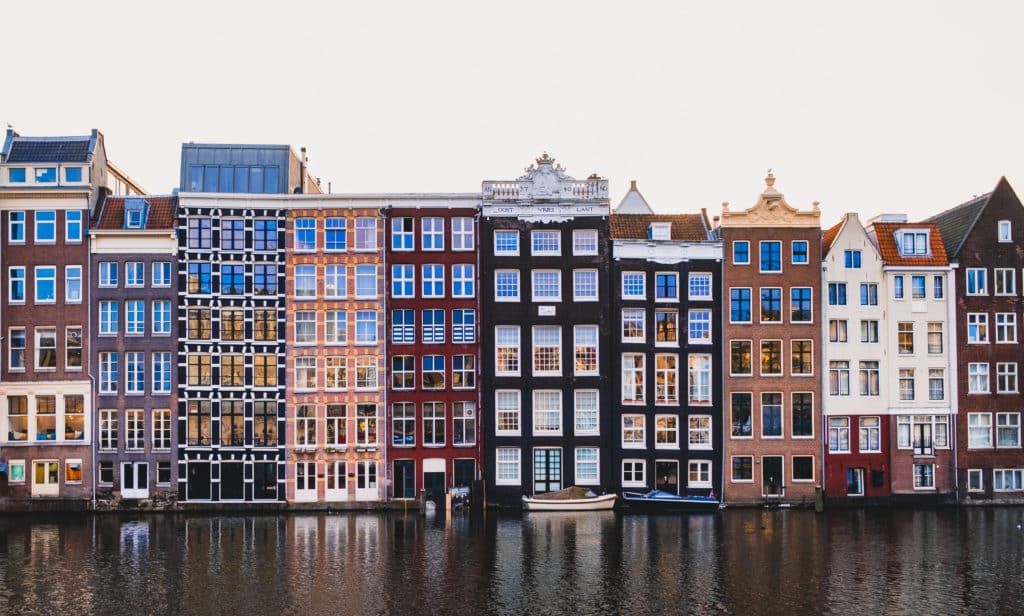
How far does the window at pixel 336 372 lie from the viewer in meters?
65.6

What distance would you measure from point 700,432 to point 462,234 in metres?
20.5

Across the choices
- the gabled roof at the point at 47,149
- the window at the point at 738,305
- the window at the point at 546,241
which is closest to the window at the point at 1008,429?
the window at the point at 738,305

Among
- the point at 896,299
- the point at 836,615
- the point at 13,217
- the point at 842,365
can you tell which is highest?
the point at 13,217

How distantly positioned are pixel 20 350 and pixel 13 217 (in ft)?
28.4

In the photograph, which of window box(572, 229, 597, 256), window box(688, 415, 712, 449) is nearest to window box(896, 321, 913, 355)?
window box(688, 415, 712, 449)

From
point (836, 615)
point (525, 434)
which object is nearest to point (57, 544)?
point (525, 434)

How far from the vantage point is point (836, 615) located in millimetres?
38031

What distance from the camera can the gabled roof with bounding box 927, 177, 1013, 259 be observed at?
2628 inches

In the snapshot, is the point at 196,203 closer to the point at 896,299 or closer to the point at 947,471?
the point at 896,299

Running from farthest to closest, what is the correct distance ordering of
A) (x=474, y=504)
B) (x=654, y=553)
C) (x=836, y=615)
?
(x=474, y=504) → (x=654, y=553) → (x=836, y=615)

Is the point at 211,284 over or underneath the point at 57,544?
over

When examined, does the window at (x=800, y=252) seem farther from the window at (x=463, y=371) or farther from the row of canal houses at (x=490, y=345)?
the window at (x=463, y=371)

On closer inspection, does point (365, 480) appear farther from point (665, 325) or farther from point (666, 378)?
Result: point (665, 325)

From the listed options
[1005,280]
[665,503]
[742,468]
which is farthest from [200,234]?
[1005,280]
